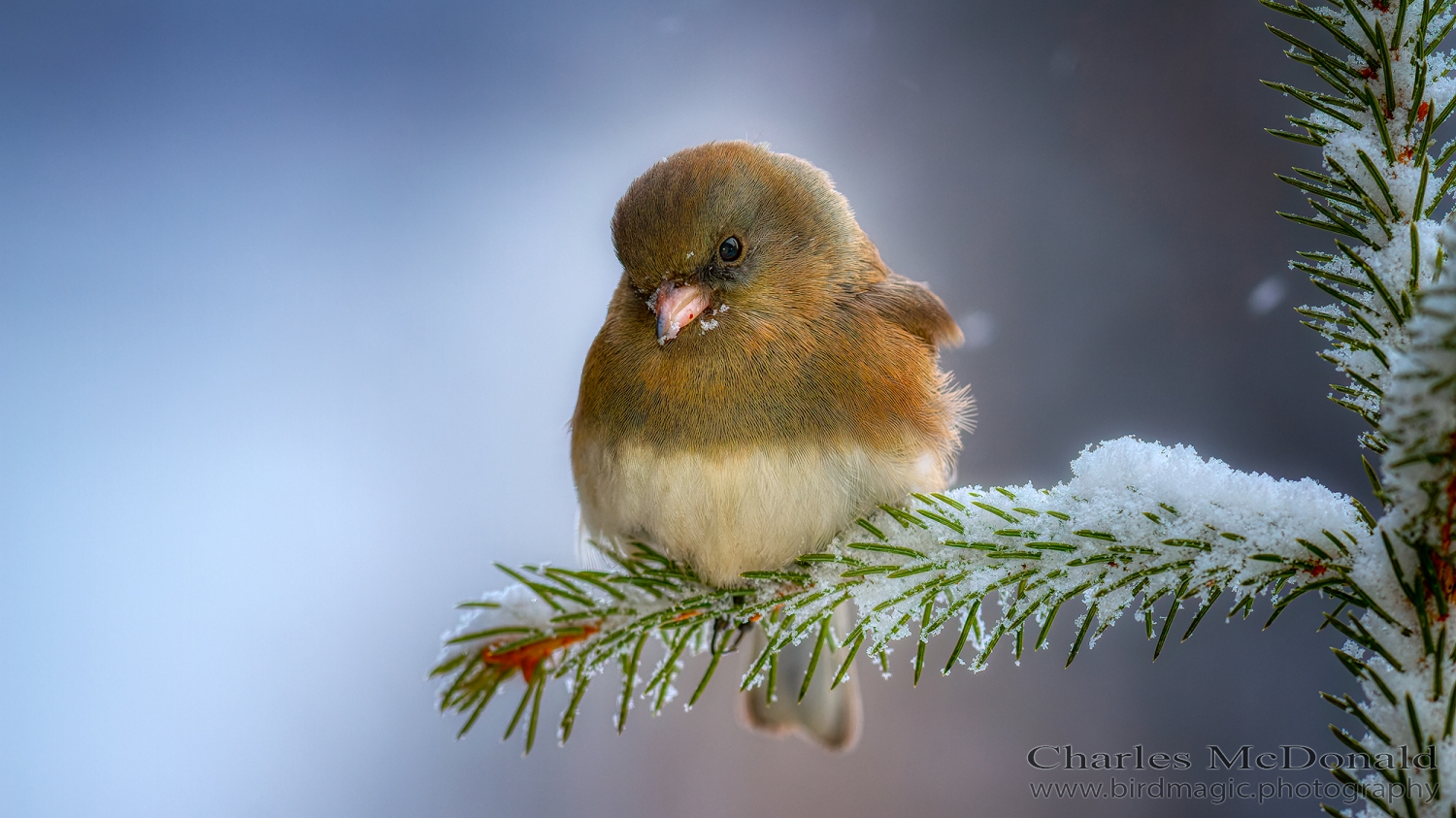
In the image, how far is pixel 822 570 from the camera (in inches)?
31.9

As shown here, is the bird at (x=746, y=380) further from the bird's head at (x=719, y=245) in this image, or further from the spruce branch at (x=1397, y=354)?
the spruce branch at (x=1397, y=354)

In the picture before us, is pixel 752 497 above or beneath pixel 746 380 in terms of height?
beneath

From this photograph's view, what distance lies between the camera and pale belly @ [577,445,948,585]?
84 cm

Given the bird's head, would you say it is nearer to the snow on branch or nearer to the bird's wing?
the bird's wing

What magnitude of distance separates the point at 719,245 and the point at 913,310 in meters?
0.24

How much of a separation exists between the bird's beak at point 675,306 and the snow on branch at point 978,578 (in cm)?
24

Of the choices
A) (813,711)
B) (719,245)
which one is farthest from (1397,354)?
(813,711)

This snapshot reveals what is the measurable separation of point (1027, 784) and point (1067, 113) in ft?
4.23

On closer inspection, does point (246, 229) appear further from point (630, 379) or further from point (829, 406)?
point (829, 406)

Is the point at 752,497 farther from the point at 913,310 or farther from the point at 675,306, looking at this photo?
the point at 913,310

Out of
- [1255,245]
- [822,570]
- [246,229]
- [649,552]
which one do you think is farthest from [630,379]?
[1255,245]

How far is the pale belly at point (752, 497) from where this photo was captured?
2.76 feet

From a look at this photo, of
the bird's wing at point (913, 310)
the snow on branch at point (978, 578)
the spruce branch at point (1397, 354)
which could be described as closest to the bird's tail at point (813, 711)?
the snow on branch at point (978, 578)

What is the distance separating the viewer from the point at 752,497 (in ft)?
2.75
